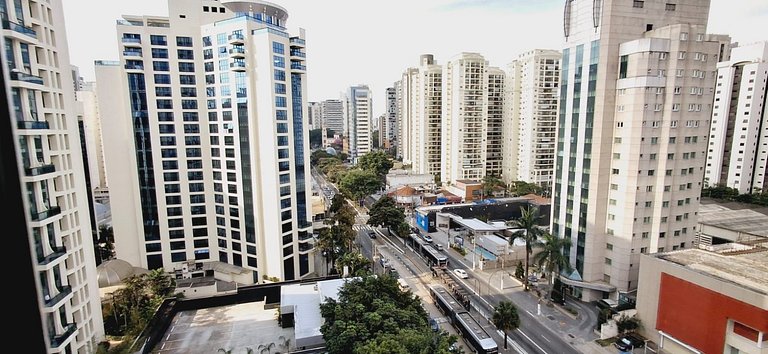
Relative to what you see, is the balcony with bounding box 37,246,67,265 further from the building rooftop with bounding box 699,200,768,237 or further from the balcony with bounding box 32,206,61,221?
the building rooftop with bounding box 699,200,768,237

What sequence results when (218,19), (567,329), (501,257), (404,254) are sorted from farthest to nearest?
(404,254)
(501,257)
(218,19)
(567,329)

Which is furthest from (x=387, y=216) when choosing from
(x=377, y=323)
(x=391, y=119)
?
(x=391, y=119)

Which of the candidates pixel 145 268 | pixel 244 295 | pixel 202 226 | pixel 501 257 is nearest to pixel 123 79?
pixel 202 226

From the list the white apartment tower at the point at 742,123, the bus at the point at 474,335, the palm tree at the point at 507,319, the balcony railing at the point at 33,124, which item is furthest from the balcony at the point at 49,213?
the white apartment tower at the point at 742,123

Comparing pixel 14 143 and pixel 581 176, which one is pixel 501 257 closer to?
pixel 581 176

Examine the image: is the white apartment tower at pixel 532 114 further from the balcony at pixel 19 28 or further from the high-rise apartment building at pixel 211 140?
the balcony at pixel 19 28

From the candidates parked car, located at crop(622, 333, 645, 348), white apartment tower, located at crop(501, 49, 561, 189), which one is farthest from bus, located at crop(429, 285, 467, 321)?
white apartment tower, located at crop(501, 49, 561, 189)
